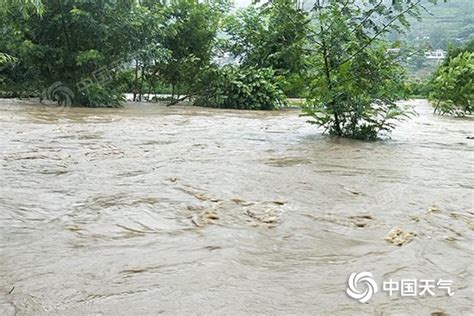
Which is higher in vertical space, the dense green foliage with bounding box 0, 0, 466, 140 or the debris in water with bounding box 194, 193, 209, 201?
the dense green foliage with bounding box 0, 0, 466, 140

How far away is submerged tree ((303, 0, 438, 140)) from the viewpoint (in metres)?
5.60

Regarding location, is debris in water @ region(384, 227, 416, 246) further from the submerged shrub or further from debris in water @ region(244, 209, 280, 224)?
the submerged shrub

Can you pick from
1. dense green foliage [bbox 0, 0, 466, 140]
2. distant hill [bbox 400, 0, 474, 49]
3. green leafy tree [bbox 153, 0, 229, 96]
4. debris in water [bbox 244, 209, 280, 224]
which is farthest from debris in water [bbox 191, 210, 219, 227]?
distant hill [bbox 400, 0, 474, 49]

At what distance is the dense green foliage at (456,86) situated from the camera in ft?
37.8

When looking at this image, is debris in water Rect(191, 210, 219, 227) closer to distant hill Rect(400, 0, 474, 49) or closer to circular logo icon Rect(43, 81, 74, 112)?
circular logo icon Rect(43, 81, 74, 112)

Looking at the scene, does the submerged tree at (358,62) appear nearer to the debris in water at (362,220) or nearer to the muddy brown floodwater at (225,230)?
the muddy brown floodwater at (225,230)

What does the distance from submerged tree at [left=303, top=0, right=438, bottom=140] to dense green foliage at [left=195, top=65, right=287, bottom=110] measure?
6854mm

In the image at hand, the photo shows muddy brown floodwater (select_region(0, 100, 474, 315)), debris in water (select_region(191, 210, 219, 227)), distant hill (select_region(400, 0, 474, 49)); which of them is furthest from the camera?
distant hill (select_region(400, 0, 474, 49))

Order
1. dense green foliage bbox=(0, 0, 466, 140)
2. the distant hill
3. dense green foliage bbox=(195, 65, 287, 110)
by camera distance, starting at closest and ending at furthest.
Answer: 1. dense green foliage bbox=(0, 0, 466, 140)
2. dense green foliage bbox=(195, 65, 287, 110)
3. the distant hill

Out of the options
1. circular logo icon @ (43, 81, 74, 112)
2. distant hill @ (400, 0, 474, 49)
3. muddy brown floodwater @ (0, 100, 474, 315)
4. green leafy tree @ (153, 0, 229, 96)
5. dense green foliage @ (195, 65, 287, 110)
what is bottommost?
muddy brown floodwater @ (0, 100, 474, 315)

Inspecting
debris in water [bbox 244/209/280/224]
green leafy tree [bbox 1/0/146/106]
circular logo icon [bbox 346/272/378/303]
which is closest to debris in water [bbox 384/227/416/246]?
circular logo icon [bbox 346/272/378/303]

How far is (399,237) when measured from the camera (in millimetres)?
2408

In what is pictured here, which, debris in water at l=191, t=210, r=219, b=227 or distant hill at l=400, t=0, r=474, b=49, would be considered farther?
Answer: distant hill at l=400, t=0, r=474, b=49

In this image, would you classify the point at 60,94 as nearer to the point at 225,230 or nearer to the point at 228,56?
the point at 228,56
